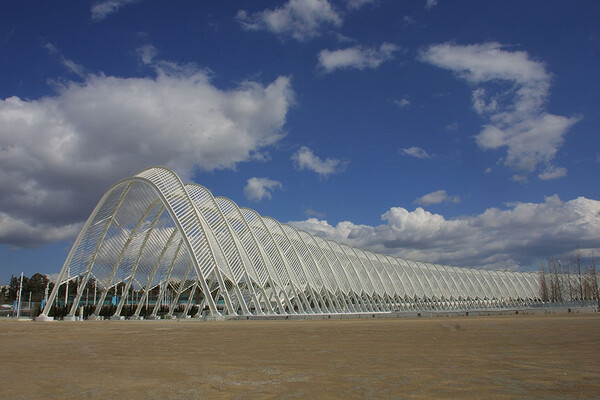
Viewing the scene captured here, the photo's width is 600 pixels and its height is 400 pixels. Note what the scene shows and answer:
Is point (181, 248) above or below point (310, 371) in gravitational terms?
above

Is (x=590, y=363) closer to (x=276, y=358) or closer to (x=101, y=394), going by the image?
(x=276, y=358)

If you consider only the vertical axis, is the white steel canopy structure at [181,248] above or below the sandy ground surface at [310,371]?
above

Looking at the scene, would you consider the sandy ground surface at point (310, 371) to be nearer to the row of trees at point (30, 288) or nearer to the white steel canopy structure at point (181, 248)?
the white steel canopy structure at point (181, 248)

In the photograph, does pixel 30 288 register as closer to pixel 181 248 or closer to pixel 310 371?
pixel 181 248

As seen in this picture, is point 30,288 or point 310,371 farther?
point 30,288

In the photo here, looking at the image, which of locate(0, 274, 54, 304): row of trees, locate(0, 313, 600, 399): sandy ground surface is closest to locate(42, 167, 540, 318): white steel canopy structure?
Result: locate(0, 313, 600, 399): sandy ground surface

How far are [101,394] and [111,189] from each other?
34910 mm

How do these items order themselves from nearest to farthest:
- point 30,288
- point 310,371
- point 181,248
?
1. point 310,371
2. point 181,248
3. point 30,288

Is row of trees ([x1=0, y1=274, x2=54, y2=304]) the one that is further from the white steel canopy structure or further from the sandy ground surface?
the sandy ground surface

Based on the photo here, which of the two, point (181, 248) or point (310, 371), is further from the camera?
point (181, 248)

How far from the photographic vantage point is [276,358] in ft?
36.9

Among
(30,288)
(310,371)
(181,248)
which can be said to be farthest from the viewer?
(30,288)

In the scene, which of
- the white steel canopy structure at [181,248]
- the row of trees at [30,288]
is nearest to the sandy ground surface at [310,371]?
the white steel canopy structure at [181,248]

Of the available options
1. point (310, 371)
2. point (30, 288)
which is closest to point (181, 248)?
point (310, 371)
